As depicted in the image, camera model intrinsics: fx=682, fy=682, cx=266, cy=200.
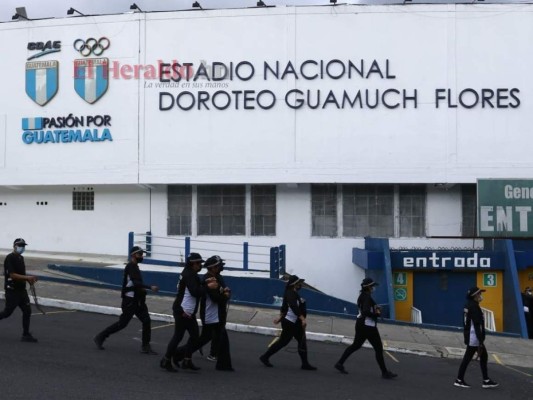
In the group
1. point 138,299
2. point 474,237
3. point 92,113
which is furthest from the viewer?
point 92,113

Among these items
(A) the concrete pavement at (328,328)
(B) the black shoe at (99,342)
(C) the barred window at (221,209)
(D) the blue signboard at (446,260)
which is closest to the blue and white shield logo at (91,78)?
(C) the barred window at (221,209)

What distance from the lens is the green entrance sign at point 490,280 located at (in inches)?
841

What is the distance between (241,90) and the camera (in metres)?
23.1

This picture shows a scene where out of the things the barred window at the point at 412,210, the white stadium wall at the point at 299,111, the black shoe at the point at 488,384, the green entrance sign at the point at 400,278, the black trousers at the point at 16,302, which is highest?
the white stadium wall at the point at 299,111

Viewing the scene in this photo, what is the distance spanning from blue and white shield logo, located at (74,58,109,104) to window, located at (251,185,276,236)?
6351 millimetres

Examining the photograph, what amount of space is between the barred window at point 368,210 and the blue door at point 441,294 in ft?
7.43

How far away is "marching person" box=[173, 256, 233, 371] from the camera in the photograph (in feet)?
32.7

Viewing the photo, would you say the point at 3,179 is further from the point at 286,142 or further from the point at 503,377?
the point at 503,377

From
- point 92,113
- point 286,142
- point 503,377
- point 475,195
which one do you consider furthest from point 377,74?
point 503,377

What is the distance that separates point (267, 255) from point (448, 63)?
28.8 feet

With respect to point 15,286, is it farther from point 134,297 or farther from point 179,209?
point 179,209

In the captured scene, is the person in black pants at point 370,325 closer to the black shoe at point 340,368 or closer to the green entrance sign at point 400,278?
the black shoe at point 340,368

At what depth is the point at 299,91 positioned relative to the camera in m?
22.9

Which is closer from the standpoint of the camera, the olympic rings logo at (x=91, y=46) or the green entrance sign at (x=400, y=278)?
the green entrance sign at (x=400, y=278)
